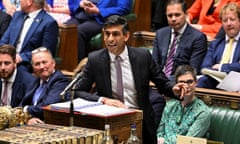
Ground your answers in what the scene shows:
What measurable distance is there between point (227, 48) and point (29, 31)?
1941 millimetres

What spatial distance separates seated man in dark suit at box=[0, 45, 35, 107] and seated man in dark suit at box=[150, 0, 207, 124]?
116cm

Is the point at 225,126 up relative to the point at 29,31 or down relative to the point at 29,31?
down

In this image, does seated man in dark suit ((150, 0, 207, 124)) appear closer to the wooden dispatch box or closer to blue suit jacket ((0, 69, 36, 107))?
blue suit jacket ((0, 69, 36, 107))

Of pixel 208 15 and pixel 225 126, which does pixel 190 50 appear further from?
pixel 225 126

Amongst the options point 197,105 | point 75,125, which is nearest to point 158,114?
point 197,105

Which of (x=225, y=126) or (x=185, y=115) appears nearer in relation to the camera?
(x=185, y=115)

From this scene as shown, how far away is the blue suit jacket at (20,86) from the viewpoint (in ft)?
19.1

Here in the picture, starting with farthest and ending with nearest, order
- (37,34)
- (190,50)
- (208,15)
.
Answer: (208,15) → (37,34) → (190,50)

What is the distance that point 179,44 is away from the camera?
620cm

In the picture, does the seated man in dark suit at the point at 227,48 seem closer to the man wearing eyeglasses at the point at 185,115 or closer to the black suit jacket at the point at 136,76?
the man wearing eyeglasses at the point at 185,115

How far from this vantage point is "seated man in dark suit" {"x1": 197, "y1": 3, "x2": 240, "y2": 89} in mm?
5824

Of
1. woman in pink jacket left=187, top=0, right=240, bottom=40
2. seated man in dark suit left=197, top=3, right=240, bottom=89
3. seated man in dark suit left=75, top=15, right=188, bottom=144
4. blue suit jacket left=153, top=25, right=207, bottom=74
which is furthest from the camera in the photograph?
woman in pink jacket left=187, top=0, right=240, bottom=40

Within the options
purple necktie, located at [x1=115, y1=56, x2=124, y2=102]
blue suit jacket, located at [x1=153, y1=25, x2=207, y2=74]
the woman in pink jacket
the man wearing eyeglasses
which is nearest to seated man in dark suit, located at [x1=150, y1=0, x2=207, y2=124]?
blue suit jacket, located at [x1=153, y1=25, x2=207, y2=74]

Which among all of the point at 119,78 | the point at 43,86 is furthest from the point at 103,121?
the point at 43,86
